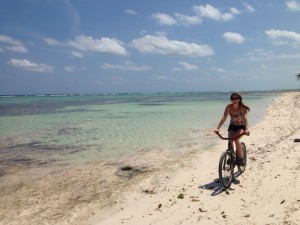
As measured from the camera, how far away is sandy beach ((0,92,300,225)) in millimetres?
6340

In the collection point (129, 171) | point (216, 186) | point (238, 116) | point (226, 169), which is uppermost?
point (238, 116)

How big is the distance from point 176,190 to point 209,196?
108 centimetres

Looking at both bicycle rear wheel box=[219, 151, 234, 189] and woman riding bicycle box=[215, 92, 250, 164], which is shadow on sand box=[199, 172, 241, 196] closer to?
bicycle rear wheel box=[219, 151, 234, 189]

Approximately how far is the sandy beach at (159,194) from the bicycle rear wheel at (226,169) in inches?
9.5

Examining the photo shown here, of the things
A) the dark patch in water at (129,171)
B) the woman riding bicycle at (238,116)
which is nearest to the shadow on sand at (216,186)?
the woman riding bicycle at (238,116)

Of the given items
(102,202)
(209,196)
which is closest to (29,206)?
(102,202)

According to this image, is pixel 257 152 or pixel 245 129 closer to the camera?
pixel 245 129

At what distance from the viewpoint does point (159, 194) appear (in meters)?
7.99

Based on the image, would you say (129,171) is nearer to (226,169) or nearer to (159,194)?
(159,194)

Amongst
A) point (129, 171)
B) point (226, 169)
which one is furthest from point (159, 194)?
point (129, 171)

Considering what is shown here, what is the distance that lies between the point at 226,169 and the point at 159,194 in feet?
6.03

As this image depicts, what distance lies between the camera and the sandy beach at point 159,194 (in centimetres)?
634

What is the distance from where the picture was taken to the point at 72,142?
54.6 feet

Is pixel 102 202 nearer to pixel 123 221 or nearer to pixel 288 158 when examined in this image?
pixel 123 221
